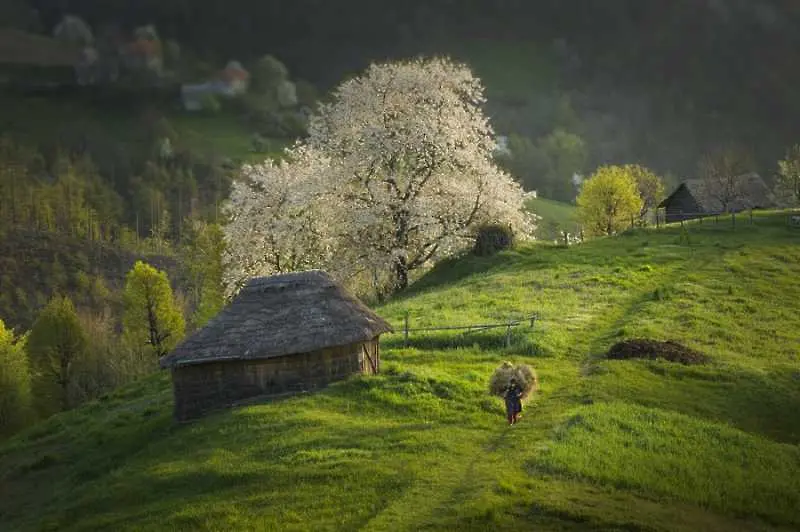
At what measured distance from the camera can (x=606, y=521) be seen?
17094mm

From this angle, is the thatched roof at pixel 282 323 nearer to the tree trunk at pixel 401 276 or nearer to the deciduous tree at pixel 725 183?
the tree trunk at pixel 401 276

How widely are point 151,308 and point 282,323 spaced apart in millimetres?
43375

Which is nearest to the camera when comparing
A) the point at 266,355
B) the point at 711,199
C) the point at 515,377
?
the point at 515,377

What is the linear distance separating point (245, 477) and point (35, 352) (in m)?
→ 65.7

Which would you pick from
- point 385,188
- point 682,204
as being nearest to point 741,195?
point 682,204

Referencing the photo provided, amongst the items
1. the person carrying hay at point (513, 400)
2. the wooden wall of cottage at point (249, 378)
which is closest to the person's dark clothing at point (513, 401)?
the person carrying hay at point (513, 400)

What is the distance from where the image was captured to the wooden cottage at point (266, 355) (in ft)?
96.9

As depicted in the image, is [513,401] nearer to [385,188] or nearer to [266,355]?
[266,355]

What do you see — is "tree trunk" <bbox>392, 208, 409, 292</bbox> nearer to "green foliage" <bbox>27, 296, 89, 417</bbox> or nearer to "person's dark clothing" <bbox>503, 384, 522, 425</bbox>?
"person's dark clothing" <bbox>503, 384, 522, 425</bbox>

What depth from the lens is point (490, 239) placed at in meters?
57.7

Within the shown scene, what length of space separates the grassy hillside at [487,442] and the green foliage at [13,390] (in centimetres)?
2666

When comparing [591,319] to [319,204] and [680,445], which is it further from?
[319,204]

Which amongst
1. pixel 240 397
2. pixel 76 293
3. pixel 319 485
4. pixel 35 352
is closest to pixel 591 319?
pixel 240 397

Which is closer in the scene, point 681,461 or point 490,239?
point 681,461
